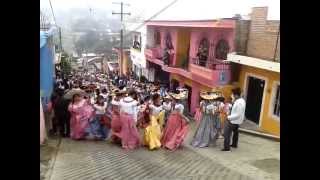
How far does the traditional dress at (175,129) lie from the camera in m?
5.13

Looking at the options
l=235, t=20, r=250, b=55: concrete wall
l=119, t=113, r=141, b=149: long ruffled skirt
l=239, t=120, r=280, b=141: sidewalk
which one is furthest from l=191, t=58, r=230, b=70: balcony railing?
l=119, t=113, r=141, b=149: long ruffled skirt

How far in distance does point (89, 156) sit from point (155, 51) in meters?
6.47

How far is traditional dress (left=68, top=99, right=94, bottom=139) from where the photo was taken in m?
5.24

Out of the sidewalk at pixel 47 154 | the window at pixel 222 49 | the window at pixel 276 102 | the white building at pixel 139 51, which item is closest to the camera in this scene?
the sidewalk at pixel 47 154

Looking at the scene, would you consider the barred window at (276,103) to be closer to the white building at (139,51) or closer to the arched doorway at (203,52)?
the arched doorway at (203,52)

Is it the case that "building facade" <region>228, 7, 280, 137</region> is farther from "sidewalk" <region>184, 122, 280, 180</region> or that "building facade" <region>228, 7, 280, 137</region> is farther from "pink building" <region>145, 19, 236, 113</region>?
"sidewalk" <region>184, 122, 280, 180</region>

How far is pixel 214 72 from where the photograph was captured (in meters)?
7.98

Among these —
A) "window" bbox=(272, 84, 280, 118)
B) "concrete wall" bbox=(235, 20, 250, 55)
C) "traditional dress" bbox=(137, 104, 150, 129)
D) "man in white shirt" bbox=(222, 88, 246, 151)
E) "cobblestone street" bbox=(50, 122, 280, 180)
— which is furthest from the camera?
"concrete wall" bbox=(235, 20, 250, 55)

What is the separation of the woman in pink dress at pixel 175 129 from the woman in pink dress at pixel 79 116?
101 cm

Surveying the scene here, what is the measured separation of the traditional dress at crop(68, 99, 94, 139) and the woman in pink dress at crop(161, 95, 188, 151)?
3.32ft

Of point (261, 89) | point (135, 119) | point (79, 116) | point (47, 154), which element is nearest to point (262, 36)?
point (261, 89)

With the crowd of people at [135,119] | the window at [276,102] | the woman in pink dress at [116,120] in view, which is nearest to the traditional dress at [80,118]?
the crowd of people at [135,119]
